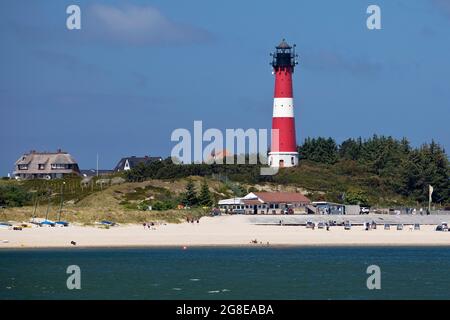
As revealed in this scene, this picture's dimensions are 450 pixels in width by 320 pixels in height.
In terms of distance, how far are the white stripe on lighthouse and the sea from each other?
29.4 m

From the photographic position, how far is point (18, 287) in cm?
4450

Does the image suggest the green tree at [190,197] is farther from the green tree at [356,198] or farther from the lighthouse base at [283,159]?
the lighthouse base at [283,159]

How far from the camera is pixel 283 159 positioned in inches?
3679

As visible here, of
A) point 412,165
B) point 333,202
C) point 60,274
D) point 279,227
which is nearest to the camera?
point 60,274

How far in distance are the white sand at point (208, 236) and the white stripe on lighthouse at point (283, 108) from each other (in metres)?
22.6

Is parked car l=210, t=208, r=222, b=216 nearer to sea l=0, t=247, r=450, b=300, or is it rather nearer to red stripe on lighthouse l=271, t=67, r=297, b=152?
sea l=0, t=247, r=450, b=300

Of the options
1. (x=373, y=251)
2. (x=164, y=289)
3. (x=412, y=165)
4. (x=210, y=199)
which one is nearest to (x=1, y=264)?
(x=164, y=289)

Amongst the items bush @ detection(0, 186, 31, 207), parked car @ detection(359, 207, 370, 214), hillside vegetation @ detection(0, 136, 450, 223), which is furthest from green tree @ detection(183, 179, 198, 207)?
parked car @ detection(359, 207, 370, 214)

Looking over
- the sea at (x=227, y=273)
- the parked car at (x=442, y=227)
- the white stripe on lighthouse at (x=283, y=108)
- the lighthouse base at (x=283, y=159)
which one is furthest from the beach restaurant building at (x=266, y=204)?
the sea at (x=227, y=273)

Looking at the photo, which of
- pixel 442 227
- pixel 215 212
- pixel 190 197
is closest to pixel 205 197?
pixel 190 197

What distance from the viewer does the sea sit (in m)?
42.6

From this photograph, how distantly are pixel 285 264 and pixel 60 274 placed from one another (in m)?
11.0
